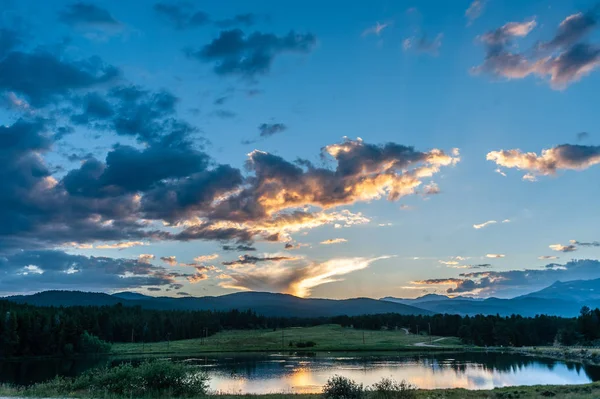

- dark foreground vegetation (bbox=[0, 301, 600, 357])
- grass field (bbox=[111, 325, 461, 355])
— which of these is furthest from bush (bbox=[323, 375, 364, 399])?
dark foreground vegetation (bbox=[0, 301, 600, 357])

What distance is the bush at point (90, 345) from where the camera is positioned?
129750mm

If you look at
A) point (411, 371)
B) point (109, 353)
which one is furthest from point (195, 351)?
point (411, 371)

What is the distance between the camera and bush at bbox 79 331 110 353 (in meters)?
130

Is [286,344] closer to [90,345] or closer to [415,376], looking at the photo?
[90,345]

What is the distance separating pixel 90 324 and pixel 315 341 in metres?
73.8

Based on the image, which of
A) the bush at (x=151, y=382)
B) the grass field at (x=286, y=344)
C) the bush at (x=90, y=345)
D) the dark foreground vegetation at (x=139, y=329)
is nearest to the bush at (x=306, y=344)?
the dark foreground vegetation at (x=139, y=329)

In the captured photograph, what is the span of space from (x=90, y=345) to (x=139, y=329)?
1692 inches

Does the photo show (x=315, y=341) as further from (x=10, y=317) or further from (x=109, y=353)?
(x=10, y=317)

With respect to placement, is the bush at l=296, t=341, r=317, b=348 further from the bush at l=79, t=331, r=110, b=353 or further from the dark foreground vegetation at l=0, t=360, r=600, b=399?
the dark foreground vegetation at l=0, t=360, r=600, b=399

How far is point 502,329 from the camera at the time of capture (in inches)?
6053

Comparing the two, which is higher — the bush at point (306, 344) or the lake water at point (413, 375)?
the lake water at point (413, 375)

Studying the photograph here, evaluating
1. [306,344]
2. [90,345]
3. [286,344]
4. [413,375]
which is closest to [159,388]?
[413,375]

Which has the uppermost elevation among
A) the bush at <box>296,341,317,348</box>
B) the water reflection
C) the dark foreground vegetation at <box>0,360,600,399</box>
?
the dark foreground vegetation at <box>0,360,600,399</box>

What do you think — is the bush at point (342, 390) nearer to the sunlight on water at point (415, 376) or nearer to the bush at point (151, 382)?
the bush at point (151, 382)
